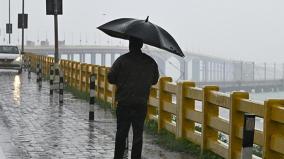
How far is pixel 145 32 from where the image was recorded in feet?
23.0

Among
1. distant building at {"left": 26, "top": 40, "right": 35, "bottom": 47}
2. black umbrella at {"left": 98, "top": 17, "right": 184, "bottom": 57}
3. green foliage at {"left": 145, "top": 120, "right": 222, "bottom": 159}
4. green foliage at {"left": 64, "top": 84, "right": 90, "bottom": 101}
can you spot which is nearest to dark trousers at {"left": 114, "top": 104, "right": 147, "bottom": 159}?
black umbrella at {"left": 98, "top": 17, "right": 184, "bottom": 57}

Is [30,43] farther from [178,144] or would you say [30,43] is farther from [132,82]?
[132,82]

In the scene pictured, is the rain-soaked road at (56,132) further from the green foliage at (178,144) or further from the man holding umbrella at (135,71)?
the man holding umbrella at (135,71)

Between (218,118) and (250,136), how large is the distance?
303 cm

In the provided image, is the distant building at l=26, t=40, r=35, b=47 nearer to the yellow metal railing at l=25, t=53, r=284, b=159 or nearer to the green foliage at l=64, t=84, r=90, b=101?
the green foliage at l=64, t=84, r=90, b=101

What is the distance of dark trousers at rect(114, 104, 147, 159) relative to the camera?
7.21 m

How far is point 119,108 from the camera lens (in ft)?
23.7

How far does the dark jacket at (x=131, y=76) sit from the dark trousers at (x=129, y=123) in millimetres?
96

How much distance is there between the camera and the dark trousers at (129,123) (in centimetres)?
721

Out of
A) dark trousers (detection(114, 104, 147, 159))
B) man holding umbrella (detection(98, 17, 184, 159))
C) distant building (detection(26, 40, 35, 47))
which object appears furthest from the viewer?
distant building (detection(26, 40, 35, 47))

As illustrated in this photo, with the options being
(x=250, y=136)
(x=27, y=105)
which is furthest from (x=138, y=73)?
(x=27, y=105)

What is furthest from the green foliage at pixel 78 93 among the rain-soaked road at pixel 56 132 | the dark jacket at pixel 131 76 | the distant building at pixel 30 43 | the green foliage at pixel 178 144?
the distant building at pixel 30 43

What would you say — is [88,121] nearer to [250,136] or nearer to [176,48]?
[176,48]

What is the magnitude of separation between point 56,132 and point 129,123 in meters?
4.29
